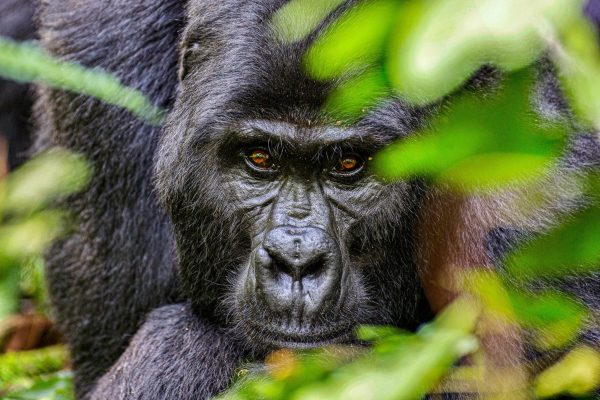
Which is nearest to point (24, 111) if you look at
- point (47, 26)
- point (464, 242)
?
point (47, 26)

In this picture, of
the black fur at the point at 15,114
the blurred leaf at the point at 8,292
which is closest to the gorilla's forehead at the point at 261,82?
the blurred leaf at the point at 8,292

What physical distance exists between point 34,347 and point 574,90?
5.23 metres

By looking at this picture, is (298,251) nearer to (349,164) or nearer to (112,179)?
(349,164)

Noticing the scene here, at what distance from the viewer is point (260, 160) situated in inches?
142

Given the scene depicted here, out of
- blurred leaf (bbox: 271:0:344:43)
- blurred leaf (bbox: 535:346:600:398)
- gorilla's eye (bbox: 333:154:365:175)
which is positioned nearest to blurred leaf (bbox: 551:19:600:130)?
blurred leaf (bbox: 271:0:344:43)

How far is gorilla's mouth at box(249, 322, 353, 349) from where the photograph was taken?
3.35 m

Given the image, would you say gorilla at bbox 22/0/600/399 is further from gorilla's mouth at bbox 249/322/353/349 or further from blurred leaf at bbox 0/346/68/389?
blurred leaf at bbox 0/346/68/389

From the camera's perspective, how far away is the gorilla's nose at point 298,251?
323 centimetres

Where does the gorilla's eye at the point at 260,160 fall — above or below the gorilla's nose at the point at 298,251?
above

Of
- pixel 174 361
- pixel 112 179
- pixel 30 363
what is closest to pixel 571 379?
pixel 174 361

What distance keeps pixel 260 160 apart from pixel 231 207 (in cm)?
23

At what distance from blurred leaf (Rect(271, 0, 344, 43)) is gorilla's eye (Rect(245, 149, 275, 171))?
0.47m

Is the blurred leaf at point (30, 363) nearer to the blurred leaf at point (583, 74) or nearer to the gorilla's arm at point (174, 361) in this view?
the gorilla's arm at point (174, 361)

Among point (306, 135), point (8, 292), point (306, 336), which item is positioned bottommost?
point (306, 336)
